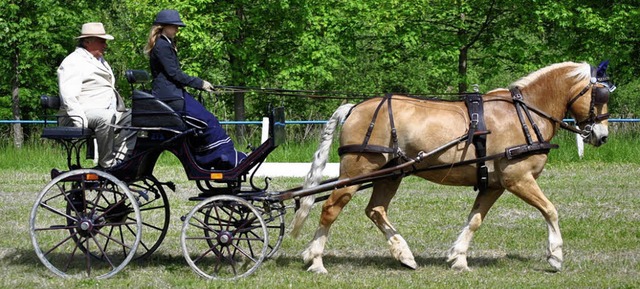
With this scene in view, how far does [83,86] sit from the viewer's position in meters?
8.28

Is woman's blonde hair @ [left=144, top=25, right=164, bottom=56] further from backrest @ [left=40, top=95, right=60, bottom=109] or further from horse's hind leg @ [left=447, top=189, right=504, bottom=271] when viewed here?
horse's hind leg @ [left=447, top=189, right=504, bottom=271]

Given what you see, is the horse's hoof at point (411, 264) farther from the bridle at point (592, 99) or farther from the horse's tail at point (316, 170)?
the bridle at point (592, 99)

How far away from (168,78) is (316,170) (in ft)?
5.03

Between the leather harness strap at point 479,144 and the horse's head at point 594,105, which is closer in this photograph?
the leather harness strap at point 479,144

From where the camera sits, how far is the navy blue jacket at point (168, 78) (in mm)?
7828

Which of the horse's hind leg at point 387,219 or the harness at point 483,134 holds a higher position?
the harness at point 483,134

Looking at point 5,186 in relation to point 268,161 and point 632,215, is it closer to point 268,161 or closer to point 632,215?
point 268,161

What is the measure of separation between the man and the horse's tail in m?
1.61

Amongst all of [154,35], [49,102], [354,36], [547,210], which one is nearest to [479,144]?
[547,210]

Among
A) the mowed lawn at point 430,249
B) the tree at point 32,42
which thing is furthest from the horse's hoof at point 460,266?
the tree at point 32,42

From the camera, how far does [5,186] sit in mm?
15016

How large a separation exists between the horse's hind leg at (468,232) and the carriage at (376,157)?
0.01 meters

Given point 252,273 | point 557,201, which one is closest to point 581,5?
point 557,201

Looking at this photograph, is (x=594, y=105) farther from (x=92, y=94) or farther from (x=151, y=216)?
(x=151, y=216)
